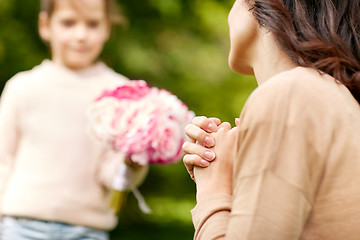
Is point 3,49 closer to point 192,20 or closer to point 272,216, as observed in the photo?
point 192,20

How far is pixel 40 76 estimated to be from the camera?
155 inches

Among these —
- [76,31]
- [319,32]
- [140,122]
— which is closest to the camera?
[319,32]

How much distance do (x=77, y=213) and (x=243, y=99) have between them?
434 centimetres

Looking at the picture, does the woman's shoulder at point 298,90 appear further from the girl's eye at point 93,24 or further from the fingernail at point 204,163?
the girl's eye at point 93,24

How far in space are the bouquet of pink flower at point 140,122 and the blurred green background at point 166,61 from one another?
3932 mm

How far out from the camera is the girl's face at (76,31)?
3.93 metres

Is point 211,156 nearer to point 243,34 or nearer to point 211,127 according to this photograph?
point 211,127

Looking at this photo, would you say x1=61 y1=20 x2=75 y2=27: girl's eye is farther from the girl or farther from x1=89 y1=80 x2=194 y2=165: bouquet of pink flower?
x1=89 y1=80 x2=194 y2=165: bouquet of pink flower

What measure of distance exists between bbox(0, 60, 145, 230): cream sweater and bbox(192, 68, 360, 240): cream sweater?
89.2 inches

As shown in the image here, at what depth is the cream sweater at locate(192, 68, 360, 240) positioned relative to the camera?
138 centimetres

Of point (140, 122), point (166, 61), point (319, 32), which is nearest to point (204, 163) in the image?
point (319, 32)

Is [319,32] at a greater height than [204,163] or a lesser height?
greater

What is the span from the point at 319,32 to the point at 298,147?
0.37m

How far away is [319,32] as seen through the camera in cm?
161
